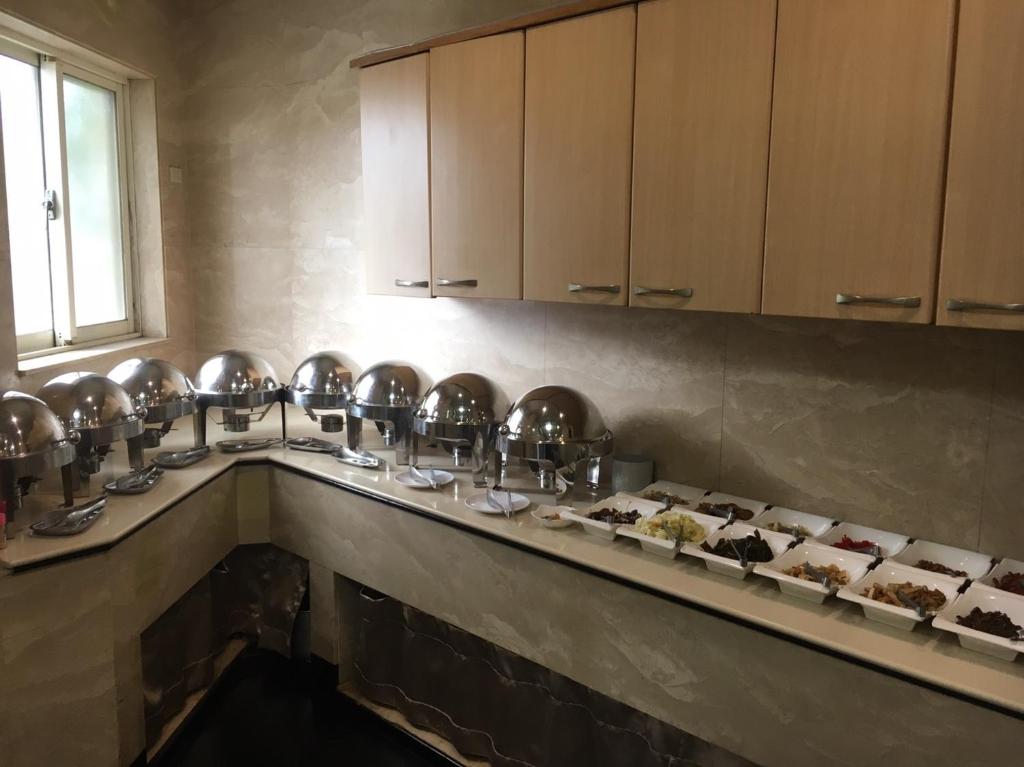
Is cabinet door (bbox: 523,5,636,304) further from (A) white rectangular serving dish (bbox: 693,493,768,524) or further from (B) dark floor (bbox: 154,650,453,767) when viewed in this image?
(B) dark floor (bbox: 154,650,453,767)

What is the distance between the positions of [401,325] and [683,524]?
144 centimetres

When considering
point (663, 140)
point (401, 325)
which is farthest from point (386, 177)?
point (663, 140)

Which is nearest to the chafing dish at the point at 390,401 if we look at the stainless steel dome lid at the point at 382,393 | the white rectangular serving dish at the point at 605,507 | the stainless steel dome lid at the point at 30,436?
the stainless steel dome lid at the point at 382,393

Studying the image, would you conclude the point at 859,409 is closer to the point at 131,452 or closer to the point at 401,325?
the point at 401,325

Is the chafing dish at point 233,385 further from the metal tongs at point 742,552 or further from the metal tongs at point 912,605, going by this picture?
the metal tongs at point 912,605

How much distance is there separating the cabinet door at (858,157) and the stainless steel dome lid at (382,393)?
1292 mm

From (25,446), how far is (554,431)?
1305 mm


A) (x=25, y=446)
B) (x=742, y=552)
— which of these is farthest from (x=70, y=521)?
(x=742, y=552)

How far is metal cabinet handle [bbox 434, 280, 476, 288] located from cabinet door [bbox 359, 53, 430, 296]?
0.19ft

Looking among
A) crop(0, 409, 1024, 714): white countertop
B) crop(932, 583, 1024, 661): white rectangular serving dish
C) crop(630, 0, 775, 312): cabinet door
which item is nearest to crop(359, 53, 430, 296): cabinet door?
crop(0, 409, 1024, 714): white countertop

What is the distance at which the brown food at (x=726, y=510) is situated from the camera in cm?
200

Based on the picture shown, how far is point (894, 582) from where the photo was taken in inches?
64.9

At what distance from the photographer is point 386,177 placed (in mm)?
2488

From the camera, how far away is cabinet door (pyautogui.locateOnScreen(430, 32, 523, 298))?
2143mm
